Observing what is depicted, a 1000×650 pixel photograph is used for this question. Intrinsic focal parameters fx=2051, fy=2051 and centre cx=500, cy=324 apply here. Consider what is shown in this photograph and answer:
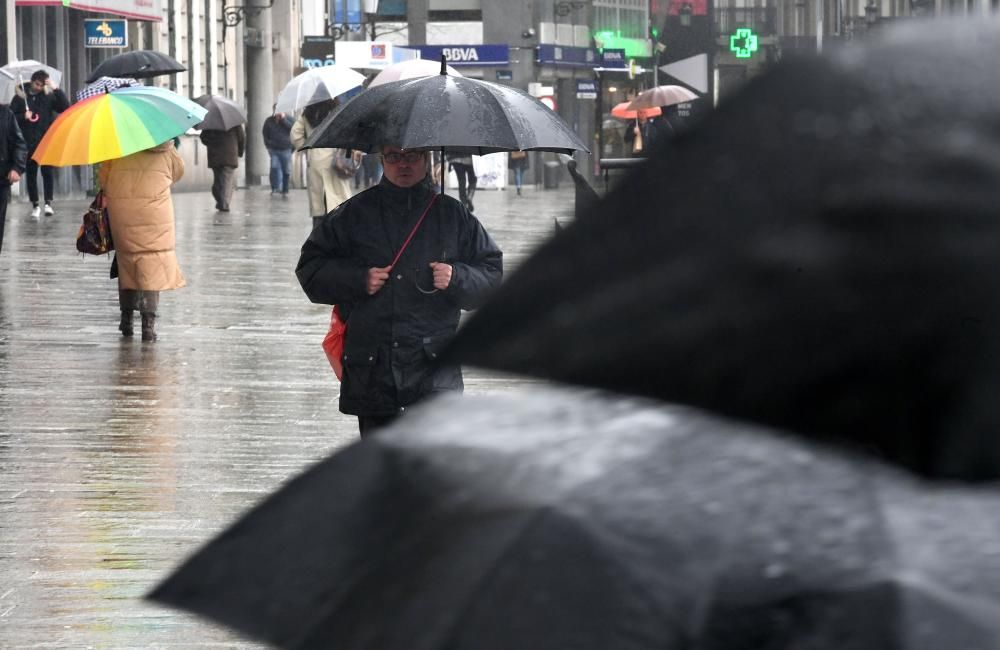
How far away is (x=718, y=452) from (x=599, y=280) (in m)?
0.13

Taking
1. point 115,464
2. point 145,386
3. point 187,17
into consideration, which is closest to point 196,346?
point 145,386

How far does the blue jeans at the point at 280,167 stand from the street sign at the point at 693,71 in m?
20.4

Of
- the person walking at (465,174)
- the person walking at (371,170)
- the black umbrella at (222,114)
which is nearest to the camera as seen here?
the black umbrella at (222,114)

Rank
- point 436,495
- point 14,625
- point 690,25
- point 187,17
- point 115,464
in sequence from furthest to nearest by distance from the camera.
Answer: point 187,17 → point 690,25 → point 115,464 → point 14,625 → point 436,495

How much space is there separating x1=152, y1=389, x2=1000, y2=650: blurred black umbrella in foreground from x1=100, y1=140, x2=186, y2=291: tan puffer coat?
12150mm

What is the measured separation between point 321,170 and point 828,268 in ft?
63.4

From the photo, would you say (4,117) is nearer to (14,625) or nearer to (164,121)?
(164,121)

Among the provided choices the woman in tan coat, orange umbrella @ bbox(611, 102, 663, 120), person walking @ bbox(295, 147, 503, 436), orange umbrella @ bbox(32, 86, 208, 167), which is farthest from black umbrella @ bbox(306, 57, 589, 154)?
orange umbrella @ bbox(611, 102, 663, 120)

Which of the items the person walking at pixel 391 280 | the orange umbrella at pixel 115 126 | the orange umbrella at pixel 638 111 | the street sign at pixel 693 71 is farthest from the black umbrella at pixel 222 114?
the person walking at pixel 391 280

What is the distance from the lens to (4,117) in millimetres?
19453

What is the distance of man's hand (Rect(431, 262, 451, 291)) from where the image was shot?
6371mm

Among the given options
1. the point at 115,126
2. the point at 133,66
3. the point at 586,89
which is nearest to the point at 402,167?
the point at 115,126

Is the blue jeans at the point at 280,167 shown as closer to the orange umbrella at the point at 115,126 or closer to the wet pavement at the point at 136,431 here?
the wet pavement at the point at 136,431

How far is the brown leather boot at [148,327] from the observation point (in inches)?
516
